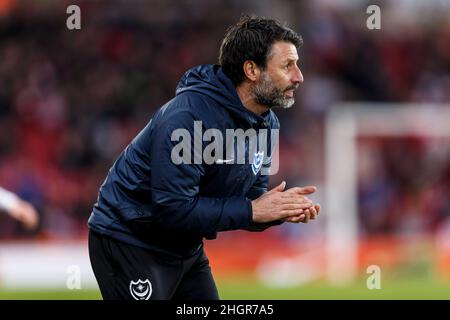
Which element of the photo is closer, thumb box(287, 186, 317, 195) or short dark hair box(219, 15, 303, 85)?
thumb box(287, 186, 317, 195)

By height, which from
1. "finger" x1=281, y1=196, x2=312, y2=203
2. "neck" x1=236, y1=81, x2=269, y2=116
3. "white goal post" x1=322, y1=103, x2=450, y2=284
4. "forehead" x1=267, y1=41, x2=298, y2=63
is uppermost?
"white goal post" x1=322, y1=103, x2=450, y2=284

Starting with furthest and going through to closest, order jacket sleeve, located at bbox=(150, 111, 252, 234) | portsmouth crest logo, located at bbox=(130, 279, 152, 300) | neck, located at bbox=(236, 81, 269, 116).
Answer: neck, located at bbox=(236, 81, 269, 116), portsmouth crest logo, located at bbox=(130, 279, 152, 300), jacket sleeve, located at bbox=(150, 111, 252, 234)

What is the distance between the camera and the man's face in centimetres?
562

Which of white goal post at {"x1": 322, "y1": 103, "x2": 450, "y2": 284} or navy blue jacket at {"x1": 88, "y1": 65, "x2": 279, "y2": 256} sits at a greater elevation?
white goal post at {"x1": 322, "y1": 103, "x2": 450, "y2": 284}

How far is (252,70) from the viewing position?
5.64 meters

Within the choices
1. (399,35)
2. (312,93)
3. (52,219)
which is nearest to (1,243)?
(52,219)

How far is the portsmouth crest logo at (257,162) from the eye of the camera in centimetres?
577

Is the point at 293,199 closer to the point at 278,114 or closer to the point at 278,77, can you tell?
the point at 278,77

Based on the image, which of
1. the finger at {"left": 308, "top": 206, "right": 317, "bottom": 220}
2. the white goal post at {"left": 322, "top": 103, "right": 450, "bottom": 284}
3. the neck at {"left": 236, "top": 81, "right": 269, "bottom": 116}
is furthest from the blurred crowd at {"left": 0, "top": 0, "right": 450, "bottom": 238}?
the finger at {"left": 308, "top": 206, "right": 317, "bottom": 220}

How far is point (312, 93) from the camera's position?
1753cm

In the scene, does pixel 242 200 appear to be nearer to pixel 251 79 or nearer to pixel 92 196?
pixel 251 79

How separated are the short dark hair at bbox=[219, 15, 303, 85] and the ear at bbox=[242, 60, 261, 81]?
0.02m

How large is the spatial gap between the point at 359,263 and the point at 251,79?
9368 mm

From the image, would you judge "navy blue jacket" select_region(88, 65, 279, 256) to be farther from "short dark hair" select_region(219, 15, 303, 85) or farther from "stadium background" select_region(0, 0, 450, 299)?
"stadium background" select_region(0, 0, 450, 299)
